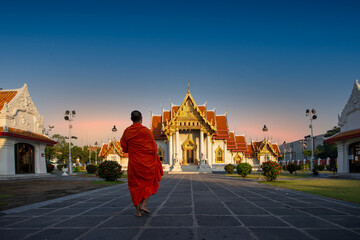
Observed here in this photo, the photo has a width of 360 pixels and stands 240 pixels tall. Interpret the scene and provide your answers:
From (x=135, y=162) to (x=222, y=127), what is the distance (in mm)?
40817

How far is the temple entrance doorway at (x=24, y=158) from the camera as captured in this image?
22953mm

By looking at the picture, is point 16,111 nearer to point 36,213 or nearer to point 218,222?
point 36,213

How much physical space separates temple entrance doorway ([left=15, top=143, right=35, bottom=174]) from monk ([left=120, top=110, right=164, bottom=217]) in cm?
A: 2102

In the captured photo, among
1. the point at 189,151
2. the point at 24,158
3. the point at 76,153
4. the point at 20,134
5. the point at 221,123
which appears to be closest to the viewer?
the point at 20,134

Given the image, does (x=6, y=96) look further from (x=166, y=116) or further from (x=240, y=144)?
(x=240, y=144)

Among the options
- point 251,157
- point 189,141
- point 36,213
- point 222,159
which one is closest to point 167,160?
point 189,141

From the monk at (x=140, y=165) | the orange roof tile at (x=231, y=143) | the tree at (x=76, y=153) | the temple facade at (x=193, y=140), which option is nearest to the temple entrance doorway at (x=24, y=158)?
the temple facade at (x=193, y=140)

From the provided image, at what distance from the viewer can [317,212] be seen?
5875 mm

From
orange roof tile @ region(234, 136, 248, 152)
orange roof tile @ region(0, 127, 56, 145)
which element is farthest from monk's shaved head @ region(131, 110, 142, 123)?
orange roof tile @ region(234, 136, 248, 152)

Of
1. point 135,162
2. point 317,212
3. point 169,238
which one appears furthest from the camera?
point 317,212

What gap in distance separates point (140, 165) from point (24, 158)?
880 inches

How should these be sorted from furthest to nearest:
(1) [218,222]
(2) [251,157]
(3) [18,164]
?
1. (2) [251,157]
2. (3) [18,164]
3. (1) [218,222]

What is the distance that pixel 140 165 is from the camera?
5.48 m

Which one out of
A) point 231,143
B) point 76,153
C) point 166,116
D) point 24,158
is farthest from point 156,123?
point 76,153
